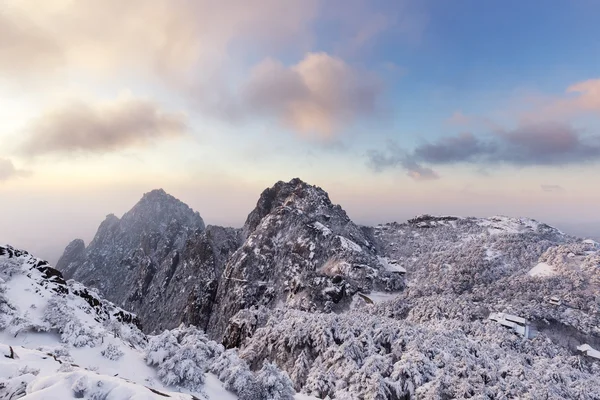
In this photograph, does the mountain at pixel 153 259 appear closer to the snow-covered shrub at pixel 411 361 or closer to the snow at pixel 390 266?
the snow at pixel 390 266

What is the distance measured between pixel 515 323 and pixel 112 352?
53.9 m

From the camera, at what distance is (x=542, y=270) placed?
65.1m

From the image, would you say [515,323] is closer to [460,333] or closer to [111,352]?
[460,333]

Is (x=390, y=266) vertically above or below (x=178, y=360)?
above

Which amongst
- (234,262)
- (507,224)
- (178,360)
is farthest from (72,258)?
(507,224)

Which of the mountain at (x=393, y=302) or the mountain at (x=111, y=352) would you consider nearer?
the mountain at (x=111, y=352)

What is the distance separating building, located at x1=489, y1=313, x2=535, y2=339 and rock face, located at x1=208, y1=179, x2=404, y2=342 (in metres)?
24.1

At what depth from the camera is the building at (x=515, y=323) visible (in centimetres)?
4562

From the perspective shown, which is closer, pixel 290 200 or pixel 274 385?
pixel 274 385

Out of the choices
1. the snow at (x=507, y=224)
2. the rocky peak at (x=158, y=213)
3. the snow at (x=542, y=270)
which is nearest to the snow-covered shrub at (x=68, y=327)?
the snow at (x=542, y=270)

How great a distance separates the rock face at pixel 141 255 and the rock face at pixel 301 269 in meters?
33.6

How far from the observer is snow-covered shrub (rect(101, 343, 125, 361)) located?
22.7m

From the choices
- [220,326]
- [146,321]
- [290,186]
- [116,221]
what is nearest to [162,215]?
[116,221]

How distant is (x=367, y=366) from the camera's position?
2872cm
